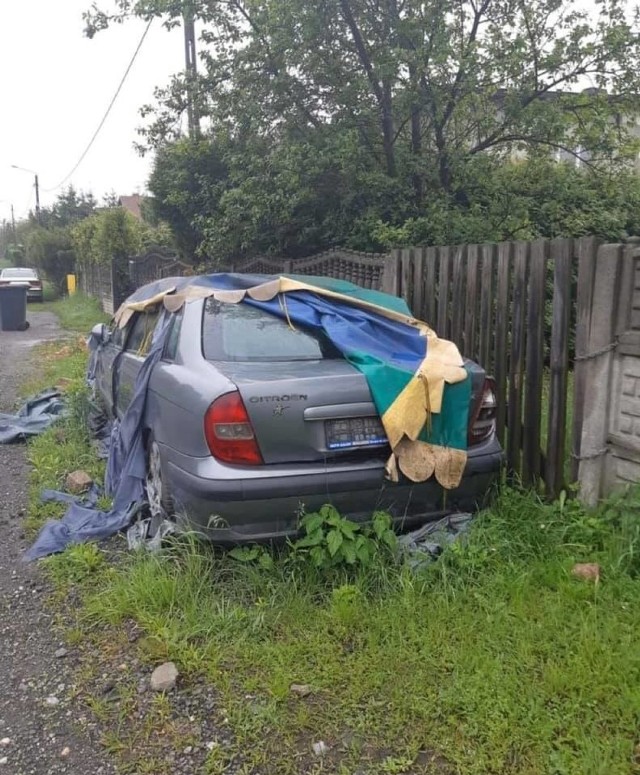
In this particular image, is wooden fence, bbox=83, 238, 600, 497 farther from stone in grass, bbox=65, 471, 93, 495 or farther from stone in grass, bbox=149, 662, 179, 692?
stone in grass, bbox=65, 471, 93, 495

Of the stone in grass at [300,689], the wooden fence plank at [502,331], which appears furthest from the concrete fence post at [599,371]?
the stone in grass at [300,689]

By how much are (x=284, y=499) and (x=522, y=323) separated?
83.2 inches

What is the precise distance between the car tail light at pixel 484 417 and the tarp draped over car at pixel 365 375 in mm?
108

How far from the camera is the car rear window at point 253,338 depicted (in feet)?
12.5

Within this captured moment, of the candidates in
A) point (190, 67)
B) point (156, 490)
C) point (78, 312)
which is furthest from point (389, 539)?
point (78, 312)

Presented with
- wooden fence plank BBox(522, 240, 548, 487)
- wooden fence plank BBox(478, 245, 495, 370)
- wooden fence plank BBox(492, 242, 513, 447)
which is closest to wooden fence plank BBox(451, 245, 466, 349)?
wooden fence plank BBox(478, 245, 495, 370)

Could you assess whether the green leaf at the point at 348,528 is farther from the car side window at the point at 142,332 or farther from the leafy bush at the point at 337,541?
the car side window at the point at 142,332

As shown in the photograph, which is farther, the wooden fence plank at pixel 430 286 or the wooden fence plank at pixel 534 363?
the wooden fence plank at pixel 430 286

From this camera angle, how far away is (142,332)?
5312mm

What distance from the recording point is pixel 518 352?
4488 mm

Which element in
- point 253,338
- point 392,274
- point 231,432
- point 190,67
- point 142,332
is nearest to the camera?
point 231,432

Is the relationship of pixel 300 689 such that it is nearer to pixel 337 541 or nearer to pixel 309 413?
pixel 337 541

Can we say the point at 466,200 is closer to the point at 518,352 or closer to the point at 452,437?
the point at 518,352

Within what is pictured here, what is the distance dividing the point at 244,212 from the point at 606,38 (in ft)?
16.9
